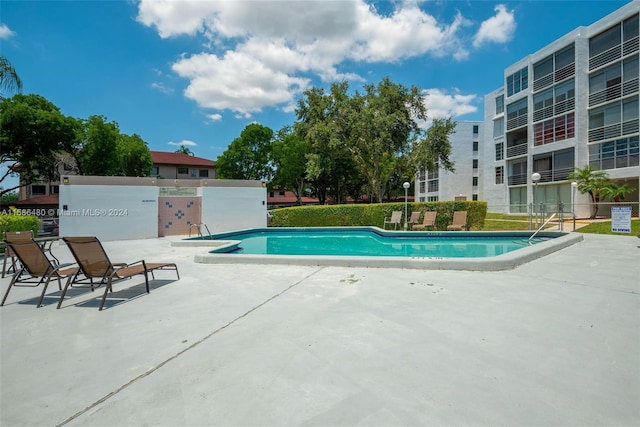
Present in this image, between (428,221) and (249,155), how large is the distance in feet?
103

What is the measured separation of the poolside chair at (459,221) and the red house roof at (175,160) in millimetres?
47745

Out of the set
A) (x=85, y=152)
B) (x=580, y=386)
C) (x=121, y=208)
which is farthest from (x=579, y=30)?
(x=85, y=152)

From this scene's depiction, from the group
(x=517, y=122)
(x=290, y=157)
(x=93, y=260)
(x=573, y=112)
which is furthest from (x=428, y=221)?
(x=290, y=157)

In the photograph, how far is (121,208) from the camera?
17.0m

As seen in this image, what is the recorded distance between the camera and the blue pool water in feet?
40.1

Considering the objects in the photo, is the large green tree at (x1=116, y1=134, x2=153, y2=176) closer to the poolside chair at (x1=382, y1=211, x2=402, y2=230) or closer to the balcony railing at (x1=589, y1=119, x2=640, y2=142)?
the poolside chair at (x1=382, y1=211, x2=402, y2=230)

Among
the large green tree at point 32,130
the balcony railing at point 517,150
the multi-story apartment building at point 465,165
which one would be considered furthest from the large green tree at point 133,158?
the balcony railing at point 517,150

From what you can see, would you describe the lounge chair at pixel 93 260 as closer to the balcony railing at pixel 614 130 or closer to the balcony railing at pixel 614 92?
the balcony railing at pixel 614 130

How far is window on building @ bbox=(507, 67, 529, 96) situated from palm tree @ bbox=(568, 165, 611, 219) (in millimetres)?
12263

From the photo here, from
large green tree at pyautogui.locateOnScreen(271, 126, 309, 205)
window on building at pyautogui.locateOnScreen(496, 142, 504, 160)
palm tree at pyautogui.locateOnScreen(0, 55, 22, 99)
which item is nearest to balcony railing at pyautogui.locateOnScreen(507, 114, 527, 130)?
window on building at pyautogui.locateOnScreen(496, 142, 504, 160)

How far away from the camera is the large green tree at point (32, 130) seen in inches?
937

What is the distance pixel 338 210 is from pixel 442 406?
62.5 ft

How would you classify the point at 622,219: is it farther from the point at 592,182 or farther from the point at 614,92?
the point at 614,92

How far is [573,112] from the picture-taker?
84.4 ft
